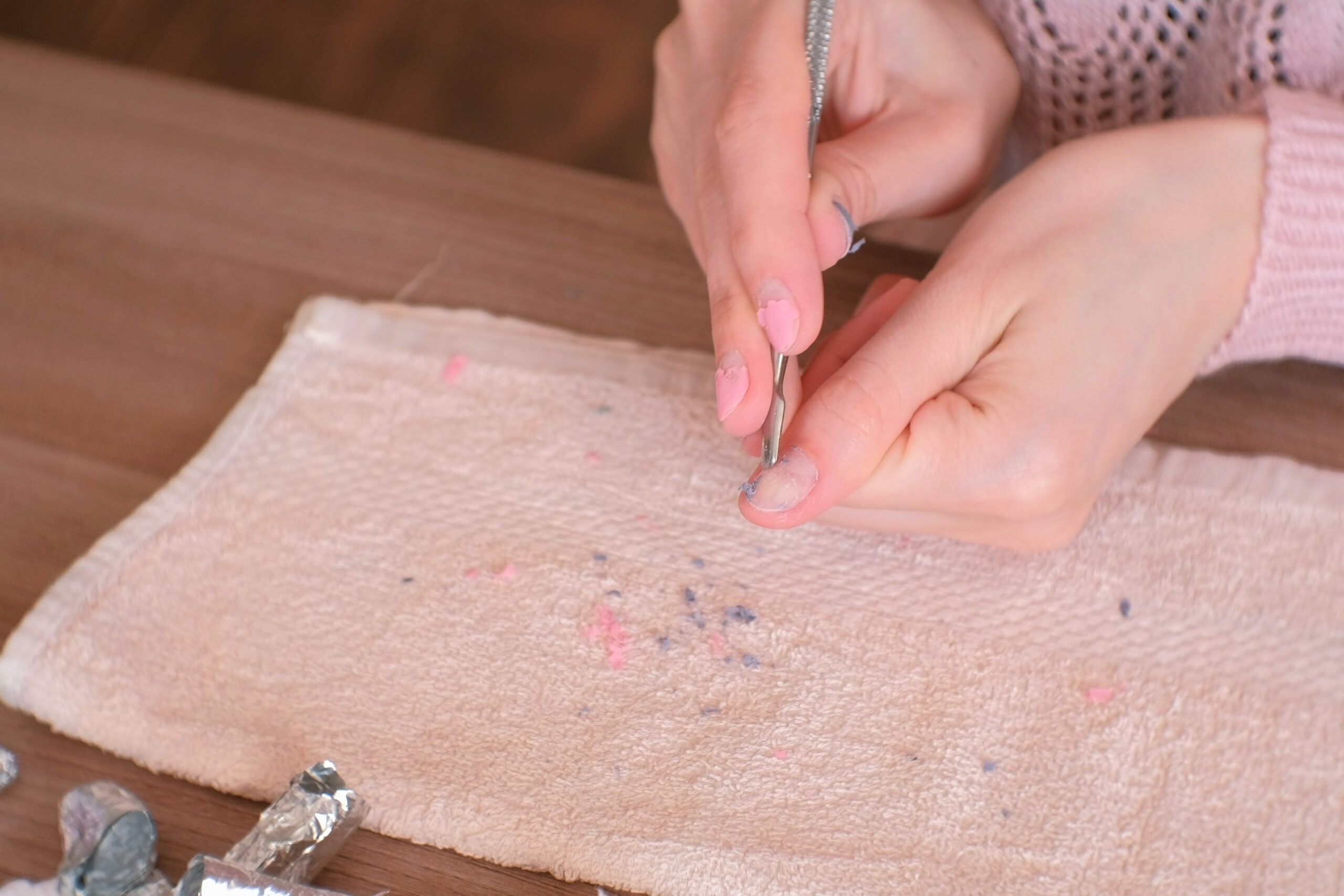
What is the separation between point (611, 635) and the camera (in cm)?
47

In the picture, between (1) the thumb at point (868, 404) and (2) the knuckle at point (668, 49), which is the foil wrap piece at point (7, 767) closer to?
(1) the thumb at point (868, 404)

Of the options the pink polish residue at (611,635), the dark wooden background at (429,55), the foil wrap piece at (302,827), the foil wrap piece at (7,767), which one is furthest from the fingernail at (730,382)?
the dark wooden background at (429,55)

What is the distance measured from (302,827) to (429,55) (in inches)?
54.2

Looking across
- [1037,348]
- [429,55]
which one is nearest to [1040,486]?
[1037,348]

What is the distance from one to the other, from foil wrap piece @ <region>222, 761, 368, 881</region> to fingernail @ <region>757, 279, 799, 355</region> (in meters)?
0.24

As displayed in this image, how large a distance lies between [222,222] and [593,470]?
300 millimetres

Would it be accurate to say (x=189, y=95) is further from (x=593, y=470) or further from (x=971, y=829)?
(x=971, y=829)

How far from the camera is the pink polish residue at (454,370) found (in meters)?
0.58

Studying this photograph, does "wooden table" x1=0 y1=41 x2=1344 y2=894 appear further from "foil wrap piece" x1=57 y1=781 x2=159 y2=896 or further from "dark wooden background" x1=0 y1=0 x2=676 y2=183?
"dark wooden background" x1=0 y1=0 x2=676 y2=183

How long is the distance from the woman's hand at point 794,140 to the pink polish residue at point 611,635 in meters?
0.10

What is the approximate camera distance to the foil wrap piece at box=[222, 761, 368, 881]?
1.29 feet

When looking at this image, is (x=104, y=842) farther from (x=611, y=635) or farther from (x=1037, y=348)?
(x=1037, y=348)

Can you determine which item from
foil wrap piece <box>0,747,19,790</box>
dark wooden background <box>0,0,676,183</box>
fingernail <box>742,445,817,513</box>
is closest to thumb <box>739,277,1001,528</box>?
fingernail <box>742,445,817,513</box>

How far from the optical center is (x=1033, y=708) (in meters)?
0.44
